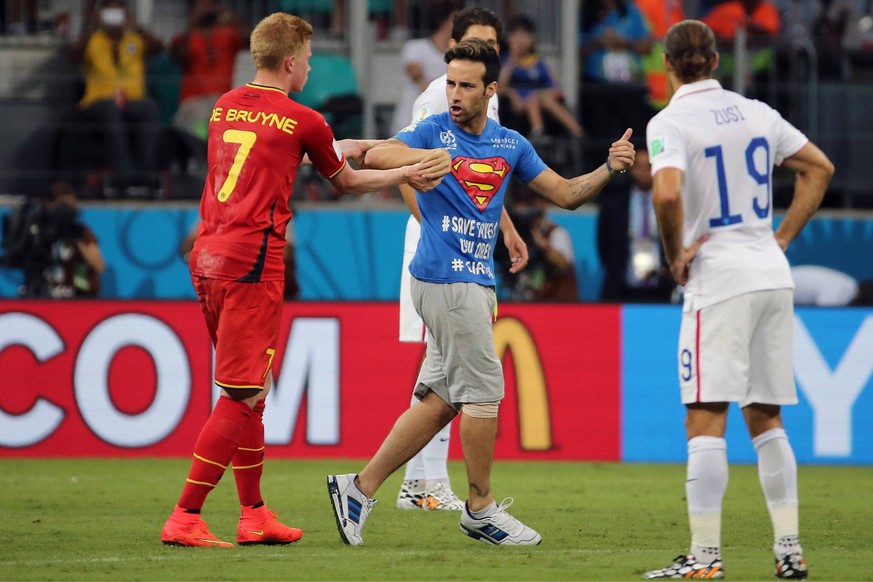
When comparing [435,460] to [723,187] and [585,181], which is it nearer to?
[585,181]

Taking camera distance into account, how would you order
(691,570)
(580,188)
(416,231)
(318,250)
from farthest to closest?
(318,250) → (416,231) → (580,188) → (691,570)

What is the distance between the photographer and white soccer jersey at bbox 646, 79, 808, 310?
220 inches

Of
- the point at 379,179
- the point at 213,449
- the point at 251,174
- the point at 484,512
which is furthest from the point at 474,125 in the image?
the point at 213,449

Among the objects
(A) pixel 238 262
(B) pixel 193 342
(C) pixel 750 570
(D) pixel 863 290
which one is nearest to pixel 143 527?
(A) pixel 238 262

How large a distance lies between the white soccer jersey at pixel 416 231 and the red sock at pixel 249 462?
57.5 inches

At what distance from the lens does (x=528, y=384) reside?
440 inches

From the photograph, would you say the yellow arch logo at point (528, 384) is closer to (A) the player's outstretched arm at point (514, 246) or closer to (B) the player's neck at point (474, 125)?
(A) the player's outstretched arm at point (514, 246)

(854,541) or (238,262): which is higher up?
(238,262)

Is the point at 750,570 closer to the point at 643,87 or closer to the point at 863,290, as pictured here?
the point at 863,290

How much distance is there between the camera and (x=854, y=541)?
699cm

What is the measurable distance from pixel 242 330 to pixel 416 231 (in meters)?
1.87

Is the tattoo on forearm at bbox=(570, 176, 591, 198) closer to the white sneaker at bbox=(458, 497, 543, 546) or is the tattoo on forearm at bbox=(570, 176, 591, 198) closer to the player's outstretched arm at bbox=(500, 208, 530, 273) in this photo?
the player's outstretched arm at bbox=(500, 208, 530, 273)

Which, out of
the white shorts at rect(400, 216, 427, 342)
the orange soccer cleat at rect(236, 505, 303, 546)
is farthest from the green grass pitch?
the white shorts at rect(400, 216, 427, 342)

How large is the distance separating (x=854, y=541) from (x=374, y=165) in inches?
115
